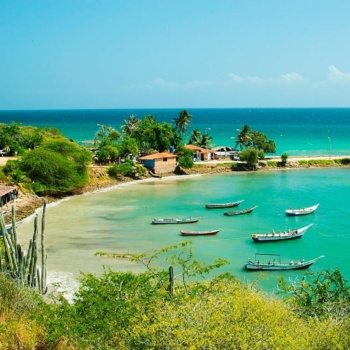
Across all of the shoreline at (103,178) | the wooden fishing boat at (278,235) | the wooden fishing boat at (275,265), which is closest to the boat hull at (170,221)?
the wooden fishing boat at (278,235)

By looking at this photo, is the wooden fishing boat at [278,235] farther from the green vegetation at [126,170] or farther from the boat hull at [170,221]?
the green vegetation at [126,170]

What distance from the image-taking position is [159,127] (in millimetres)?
79250

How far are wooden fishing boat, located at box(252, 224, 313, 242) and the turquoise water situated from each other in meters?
0.48

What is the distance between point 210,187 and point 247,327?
50133 mm

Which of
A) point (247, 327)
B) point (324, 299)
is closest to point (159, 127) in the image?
point (324, 299)

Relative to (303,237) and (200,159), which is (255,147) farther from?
(303,237)

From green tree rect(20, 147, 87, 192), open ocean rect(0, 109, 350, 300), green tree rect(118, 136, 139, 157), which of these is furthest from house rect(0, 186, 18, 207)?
green tree rect(118, 136, 139, 157)

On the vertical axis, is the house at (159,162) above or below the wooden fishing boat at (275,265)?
above

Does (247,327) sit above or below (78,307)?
above

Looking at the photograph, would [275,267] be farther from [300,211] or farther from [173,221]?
[300,211]

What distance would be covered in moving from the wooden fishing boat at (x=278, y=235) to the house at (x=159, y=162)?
33.6m

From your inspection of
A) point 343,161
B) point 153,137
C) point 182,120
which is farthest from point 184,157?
point 343,161

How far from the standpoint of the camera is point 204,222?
146 ft

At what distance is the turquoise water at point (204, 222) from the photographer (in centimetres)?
3362
